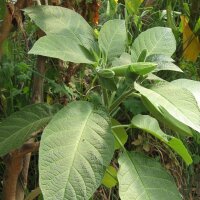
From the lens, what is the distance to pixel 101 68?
3.18 feet

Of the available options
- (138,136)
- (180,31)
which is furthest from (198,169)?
(180,31)

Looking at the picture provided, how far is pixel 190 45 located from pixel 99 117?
3.41 ft

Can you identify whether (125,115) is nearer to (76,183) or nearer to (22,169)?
(22,169)

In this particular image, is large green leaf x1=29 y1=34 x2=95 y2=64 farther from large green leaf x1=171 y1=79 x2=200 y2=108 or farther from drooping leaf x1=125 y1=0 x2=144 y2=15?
drooping leaf x1=125 y1=0 x2=144 y2=15

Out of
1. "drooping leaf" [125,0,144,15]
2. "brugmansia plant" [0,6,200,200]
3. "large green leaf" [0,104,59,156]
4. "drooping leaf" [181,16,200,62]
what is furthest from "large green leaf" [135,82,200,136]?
"drooping leaf" [181,16,200,62]

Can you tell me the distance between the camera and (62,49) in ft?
2.97

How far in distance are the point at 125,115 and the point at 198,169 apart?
47 cm

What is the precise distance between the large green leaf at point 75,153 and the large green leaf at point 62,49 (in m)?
0.09

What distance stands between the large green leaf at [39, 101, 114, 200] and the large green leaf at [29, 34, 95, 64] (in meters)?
0.09

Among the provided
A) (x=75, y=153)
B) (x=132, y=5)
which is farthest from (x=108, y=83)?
(x=132, y=5)

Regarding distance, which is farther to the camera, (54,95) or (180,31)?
(180,31)

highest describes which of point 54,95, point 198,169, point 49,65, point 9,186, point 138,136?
point 49,65

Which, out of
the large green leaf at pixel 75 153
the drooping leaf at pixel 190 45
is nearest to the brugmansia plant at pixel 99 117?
the large green leaf at pixel 75 153

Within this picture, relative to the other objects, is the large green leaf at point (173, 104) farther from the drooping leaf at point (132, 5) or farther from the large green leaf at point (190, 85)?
the drooping leaf at point (132, 5)
